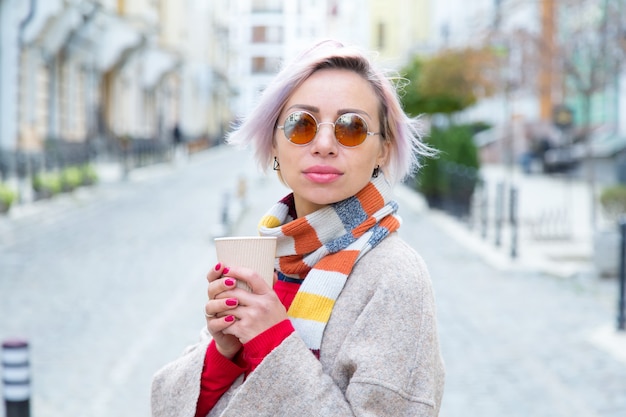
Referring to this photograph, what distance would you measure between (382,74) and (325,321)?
52cm

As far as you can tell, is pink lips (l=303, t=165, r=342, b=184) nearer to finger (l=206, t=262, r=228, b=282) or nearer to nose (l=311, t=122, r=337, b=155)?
nose (l=311, t=122, r=337, b=155)

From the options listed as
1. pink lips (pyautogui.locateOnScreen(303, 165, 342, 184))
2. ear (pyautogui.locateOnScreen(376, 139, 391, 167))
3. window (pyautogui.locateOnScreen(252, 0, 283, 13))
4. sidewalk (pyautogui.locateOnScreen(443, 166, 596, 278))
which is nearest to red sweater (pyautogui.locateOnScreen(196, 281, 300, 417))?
pink lips (pyautogui.locateOnScreen(303, 165, 342, 184))

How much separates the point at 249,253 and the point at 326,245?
7.2 inches

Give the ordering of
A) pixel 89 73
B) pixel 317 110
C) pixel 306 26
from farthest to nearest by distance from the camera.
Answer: pixel 306 26, pixel 89 73, pixel 317 110

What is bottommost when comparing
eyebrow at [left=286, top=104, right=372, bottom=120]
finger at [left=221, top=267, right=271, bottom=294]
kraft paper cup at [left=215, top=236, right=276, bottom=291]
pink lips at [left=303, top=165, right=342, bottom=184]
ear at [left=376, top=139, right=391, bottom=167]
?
finger at [left=221, top=267, right=271, bottom=294]

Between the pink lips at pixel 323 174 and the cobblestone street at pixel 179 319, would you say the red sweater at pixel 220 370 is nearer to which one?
the pink lips at pixel 323 174

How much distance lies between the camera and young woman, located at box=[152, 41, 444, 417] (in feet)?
6.35

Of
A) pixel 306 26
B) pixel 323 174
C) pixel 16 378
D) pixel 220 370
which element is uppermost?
pixel 306 26

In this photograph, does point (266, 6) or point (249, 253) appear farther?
point (266, 6)

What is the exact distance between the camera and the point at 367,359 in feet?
6.25

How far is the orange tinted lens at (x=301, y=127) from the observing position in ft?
6.89

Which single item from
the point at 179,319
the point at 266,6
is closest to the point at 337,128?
the point at 179,319

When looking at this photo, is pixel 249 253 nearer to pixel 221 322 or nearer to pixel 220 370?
pixel 221 322

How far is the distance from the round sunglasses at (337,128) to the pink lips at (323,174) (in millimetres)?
54
